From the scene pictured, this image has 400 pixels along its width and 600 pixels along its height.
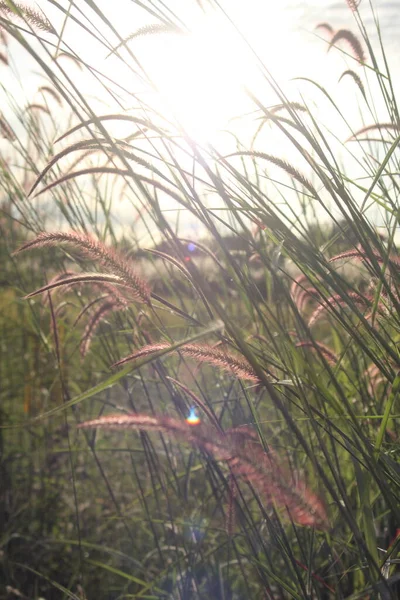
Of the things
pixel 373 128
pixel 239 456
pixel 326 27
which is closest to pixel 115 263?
pixel 239 456

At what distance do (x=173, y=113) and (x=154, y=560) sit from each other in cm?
160

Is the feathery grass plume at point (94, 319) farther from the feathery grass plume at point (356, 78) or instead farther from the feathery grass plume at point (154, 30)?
the feathery grass plume at point (356, 78)

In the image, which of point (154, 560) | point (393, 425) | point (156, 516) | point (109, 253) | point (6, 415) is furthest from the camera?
point (6, 415)

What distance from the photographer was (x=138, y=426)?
1.84 feet

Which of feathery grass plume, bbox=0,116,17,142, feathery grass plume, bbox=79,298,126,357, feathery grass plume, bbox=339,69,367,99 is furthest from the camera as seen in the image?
feathery grass plume, bbox=0,116,17,142

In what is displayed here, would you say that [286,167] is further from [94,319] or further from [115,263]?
[94,319]

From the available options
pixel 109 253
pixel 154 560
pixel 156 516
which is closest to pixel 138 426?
pixel 109 253

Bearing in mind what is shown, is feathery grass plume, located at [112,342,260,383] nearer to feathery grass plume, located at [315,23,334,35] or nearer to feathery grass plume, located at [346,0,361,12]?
feathery grass plume, located at [346,0,361,12]

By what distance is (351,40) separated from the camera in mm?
1417

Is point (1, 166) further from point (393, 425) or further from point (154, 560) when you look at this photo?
point (154, 560)

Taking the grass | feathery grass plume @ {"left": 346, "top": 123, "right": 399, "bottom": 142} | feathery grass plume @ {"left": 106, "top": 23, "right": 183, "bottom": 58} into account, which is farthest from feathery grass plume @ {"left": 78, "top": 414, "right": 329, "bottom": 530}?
feathery grass plume @ {"left": 346, "top": 123, "right": 399, "bottom": 142}

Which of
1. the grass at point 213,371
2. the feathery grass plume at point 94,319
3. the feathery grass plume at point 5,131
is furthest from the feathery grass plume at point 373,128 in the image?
the feathery grass plume at point 5,131

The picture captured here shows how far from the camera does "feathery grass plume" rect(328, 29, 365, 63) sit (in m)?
1.39

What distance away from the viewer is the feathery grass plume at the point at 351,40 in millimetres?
1392
